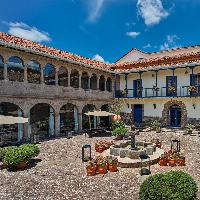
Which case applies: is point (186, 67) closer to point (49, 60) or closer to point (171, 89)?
point (171, 89)

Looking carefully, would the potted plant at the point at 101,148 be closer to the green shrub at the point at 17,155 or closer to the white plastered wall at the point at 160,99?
the green shrub at the point at 17,155

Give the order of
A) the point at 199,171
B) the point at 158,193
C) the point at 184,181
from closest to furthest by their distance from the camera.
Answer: the point at 158,193 < the point at 184,181 < the point at 199,171

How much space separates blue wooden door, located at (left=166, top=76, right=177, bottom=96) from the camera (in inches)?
1062

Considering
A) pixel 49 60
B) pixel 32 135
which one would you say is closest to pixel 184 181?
pixel 32 135

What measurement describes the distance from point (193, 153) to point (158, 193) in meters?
9.94

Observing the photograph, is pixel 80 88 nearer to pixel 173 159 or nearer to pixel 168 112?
pixel 168 112

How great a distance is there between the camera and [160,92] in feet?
91.7

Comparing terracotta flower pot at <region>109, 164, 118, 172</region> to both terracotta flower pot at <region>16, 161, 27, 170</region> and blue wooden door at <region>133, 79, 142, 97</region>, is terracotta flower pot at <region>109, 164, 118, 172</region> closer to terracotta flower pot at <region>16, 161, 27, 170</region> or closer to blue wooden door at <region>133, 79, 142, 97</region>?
terracotta flower pot at <region>16, 161, 27, 170</region>

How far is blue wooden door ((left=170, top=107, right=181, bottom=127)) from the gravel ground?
1151 cm

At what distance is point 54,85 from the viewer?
73.2 feet

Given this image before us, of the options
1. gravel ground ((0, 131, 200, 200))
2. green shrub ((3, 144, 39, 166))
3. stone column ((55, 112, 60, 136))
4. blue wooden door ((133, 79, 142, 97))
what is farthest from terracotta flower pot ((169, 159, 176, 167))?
blue wooden door ((133, 79, 142, 97))

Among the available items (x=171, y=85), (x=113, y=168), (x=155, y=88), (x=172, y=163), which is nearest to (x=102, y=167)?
(x=113, y=168)

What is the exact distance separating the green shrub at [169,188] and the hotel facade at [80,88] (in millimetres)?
13732

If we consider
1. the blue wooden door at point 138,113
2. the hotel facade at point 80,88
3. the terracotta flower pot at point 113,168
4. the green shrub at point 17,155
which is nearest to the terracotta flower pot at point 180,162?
the terracotta flower pot at point 113,168
